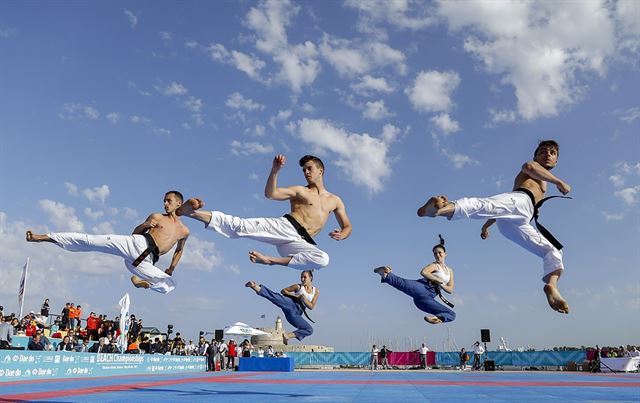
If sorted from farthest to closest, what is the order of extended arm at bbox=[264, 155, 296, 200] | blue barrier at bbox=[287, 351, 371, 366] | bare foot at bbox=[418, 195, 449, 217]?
blue barrier at bbox=[287, 351, 371, 366] < extended arm at bbox=[264, 155, 296, 200] < bare foot at bbox=[418, 195, 449, 217]

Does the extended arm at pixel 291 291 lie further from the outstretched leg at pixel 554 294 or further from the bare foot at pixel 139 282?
the outstretched leg at pixel 554 294

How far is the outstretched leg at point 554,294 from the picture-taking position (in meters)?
6.58

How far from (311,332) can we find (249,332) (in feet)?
68.6

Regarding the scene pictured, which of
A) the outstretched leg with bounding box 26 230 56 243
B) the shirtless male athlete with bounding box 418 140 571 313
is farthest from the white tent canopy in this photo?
the shirtless male athlete with bounding box 418 140 571 313

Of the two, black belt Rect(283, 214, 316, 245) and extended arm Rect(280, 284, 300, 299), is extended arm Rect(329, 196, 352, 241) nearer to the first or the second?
black belt Rect(283, 214, 316, 245)

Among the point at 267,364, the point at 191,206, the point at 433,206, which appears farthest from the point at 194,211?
the point at 267,364

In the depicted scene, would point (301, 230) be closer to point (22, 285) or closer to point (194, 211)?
point (194, 211)

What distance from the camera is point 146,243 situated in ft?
27.3

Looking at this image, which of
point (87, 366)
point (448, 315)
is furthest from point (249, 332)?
point (448, 315)

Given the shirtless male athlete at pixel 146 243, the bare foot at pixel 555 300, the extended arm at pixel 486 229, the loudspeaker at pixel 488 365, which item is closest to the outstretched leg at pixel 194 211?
the shirtless male athlete at pixel 146 243

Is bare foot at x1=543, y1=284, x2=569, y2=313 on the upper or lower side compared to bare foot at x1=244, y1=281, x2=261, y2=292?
lower

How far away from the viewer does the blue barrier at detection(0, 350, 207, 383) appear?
14984 millimetres

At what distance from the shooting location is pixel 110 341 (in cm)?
2194

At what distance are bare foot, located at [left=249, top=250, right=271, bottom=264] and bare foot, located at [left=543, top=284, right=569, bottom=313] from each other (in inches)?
155
